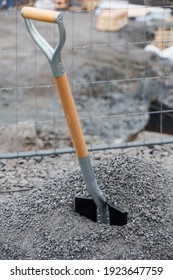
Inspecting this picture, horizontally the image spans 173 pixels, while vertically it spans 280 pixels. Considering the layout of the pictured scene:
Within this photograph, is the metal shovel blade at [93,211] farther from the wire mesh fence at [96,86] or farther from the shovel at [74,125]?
the wire mesh fence at [96,86]

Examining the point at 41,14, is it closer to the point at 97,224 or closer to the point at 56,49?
the point at 56,49

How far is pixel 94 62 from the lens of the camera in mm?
14094

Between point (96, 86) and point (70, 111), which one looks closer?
point (70, 111)

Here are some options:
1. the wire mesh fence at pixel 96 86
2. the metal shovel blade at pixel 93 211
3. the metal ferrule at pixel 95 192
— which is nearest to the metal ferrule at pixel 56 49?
the metal ferrule at pixel 95 192

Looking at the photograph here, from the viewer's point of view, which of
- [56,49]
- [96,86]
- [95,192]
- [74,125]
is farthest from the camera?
[96,86]

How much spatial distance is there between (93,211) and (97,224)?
0.28 ft

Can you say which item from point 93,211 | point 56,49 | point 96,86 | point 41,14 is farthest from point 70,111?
point 96,86

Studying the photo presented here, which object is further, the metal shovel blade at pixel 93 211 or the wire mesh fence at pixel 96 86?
the wire mesh fence at pixel 96 86

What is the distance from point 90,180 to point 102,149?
6.21 ft

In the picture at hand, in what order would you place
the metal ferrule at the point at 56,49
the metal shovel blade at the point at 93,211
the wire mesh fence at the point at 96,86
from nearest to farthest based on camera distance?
the metal ferrule at the point at 56,49 < the metal shovel blade at the point at 93,211 < the wire mesh fence at the point at 96,86

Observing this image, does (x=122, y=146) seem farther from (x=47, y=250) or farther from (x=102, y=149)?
(x=47, y=250)

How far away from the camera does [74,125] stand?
4.90 meters

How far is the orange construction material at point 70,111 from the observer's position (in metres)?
4.81

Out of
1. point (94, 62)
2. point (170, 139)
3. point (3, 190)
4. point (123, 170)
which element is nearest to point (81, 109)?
point (94, 62)
